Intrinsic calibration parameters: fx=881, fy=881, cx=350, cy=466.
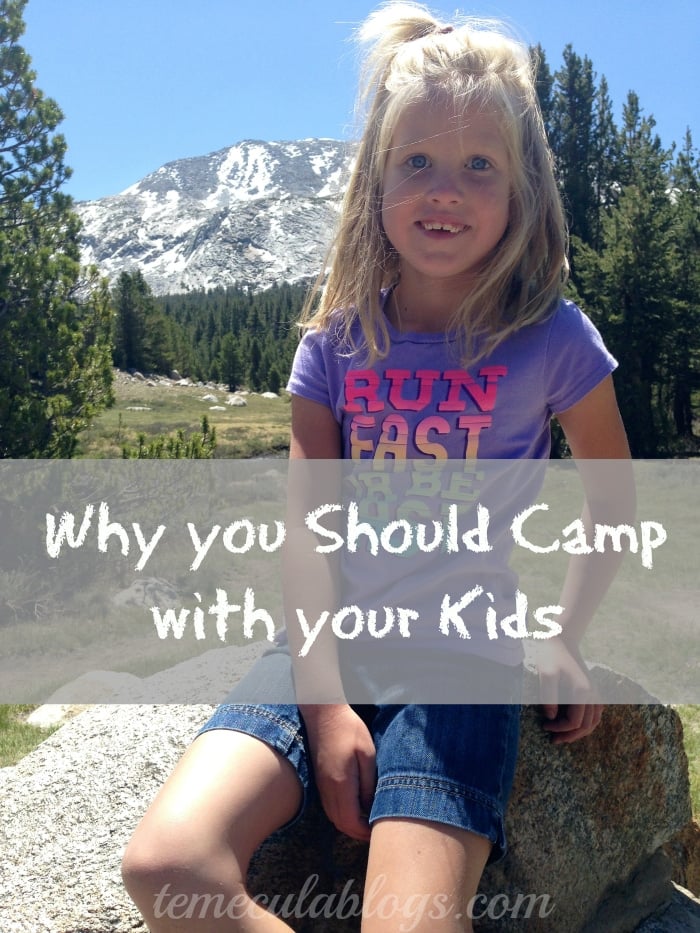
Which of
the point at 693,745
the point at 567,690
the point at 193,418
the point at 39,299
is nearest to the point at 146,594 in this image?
the point at 39,299

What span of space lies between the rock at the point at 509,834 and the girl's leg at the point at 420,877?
68cm

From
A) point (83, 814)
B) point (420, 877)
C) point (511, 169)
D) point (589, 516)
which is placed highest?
point (511, 169)

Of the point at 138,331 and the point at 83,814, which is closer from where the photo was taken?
the point at 83,814

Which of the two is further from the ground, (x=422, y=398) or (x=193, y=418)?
(x=422, y=398)

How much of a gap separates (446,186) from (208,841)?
1625 mm

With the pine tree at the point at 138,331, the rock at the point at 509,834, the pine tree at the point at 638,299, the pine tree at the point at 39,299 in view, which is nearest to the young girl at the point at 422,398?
the rock at the point at 509,834

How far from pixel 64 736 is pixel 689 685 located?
6.05 meters

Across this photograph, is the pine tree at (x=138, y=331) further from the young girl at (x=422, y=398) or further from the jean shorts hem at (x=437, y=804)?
the jean shorts hem at (x=437, y=804)

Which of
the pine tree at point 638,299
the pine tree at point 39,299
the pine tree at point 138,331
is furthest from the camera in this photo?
the pine tree at point 138,331

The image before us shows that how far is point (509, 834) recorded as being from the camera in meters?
2.56

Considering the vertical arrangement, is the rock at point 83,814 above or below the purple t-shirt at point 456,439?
below

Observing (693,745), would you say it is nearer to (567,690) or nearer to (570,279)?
(567,690)

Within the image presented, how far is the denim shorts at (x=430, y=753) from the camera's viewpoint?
6.10 feet

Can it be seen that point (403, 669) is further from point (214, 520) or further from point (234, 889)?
point (214, 520)
